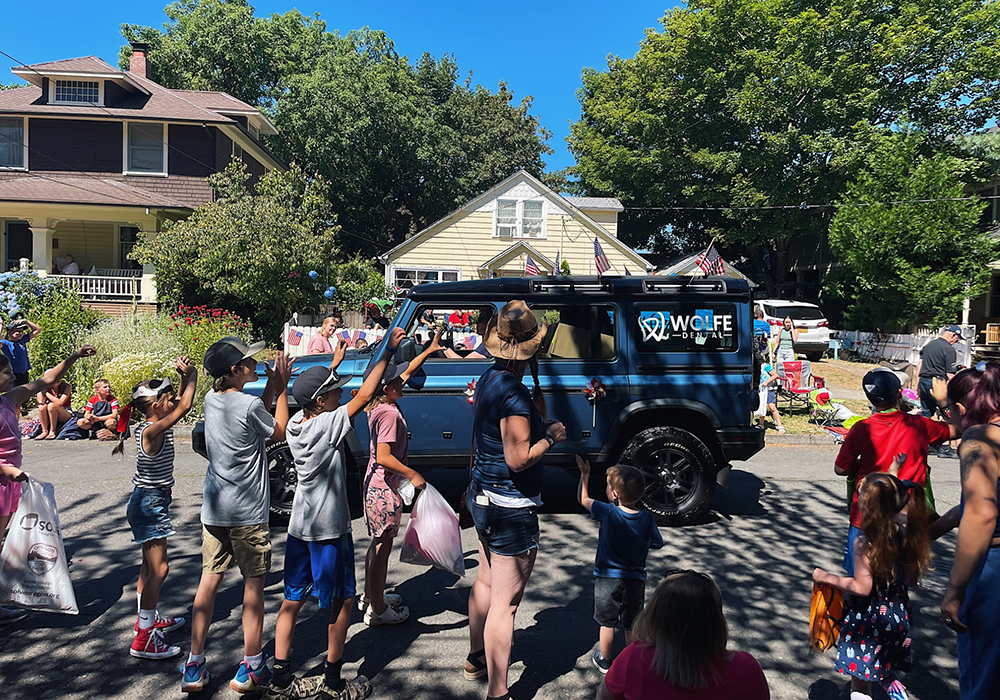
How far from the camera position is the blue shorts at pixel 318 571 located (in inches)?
136

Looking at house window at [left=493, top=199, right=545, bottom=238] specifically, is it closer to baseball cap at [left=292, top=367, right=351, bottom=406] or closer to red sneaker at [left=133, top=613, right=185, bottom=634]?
red sneaker at [left=133, top=613, right=185, bottom=634]

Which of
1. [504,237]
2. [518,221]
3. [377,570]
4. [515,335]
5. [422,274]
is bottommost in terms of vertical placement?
[377,570]

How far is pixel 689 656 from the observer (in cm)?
197

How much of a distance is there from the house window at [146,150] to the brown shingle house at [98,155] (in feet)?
0.11

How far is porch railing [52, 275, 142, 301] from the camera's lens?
70.5 feet

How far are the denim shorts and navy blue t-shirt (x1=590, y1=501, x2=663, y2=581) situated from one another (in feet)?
1.40

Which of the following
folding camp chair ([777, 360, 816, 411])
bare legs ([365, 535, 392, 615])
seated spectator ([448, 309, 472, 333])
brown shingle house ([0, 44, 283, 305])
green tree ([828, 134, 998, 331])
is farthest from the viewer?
brown shingle house ([0, 44, 283, 305])

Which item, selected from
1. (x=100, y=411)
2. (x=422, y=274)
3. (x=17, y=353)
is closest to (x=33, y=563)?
(x=100, y=411)

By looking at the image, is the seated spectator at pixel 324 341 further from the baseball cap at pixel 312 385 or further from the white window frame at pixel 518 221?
the white window frame at pixel 518 221

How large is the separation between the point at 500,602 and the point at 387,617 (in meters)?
1.43

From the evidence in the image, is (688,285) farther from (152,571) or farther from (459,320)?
(152,571)

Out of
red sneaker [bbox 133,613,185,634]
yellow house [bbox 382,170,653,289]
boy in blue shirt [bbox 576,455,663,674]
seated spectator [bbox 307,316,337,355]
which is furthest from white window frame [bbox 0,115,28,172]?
boy in blue shirt [bbox 576,455,663,674]

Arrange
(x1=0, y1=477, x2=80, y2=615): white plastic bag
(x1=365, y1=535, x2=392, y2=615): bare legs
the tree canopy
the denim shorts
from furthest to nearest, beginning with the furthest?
the tree canopy
(x1=365, y1=535, x2=392, y2=615): bare legs
(x1=0, y1=477, x2=80, y2=615): white plastic bag
the denim shorts

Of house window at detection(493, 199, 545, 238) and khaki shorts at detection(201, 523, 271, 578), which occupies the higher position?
house window at detection(493, 199, 545, 238)
